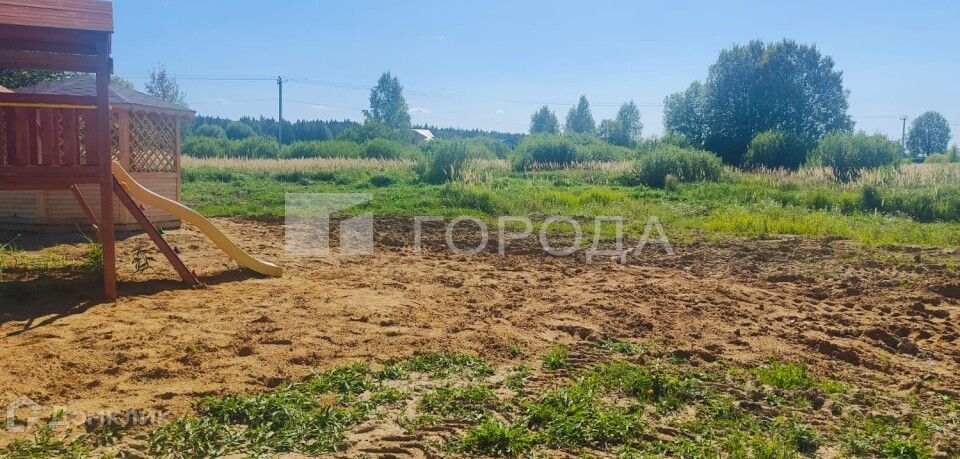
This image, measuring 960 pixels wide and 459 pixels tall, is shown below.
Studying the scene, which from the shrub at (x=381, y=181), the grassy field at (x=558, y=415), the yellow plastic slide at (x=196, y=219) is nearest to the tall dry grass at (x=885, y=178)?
the shrub at (x=381, y=181)

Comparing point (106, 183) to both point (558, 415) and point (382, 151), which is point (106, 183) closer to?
point (558, 415)

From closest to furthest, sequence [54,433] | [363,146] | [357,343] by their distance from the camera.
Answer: [54,433] → [357,343] → [363,146]

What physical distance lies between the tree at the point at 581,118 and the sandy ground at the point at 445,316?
6570 centimetres

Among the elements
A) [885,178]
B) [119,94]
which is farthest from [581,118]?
[119,94]

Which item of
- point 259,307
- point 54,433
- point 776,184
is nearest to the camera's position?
point 54,433

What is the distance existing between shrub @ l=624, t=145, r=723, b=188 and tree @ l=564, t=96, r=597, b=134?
52.5 metres

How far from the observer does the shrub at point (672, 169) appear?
20906 mm

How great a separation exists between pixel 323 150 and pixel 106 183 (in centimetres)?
3648

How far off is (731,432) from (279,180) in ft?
73.7

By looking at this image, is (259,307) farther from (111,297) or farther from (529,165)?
(529,165)

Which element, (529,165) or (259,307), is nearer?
(259,307)

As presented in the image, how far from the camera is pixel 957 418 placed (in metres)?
3.82

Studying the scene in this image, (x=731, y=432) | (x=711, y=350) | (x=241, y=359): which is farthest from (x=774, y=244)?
(x=241, y=359)

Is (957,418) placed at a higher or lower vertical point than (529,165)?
lower
